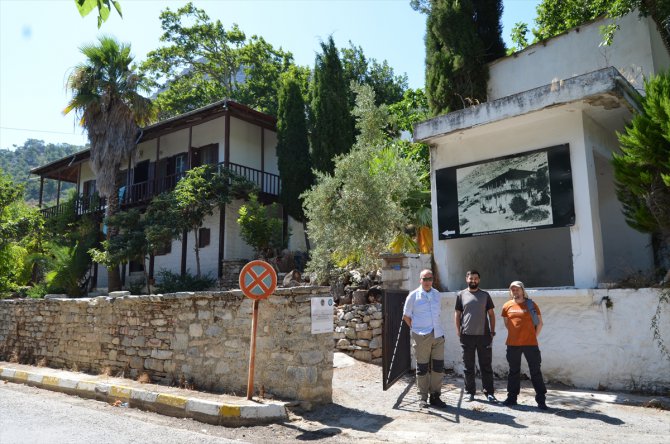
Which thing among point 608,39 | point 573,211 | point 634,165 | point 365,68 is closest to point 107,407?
point 573,211

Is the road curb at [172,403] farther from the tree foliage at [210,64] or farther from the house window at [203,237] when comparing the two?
the tree foliage at [210,64]

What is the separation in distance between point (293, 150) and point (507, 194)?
11.1m

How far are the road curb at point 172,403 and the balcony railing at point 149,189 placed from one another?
10.5 meters

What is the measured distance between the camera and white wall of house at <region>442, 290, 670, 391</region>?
22.4ft

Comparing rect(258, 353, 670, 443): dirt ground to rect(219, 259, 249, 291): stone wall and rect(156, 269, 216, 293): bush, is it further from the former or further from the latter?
rect(219, 259, 249, 291): stone wall

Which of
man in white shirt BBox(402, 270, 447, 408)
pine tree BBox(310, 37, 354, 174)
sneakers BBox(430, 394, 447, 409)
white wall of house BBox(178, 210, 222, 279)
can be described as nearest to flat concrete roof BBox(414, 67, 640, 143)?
man in white shirt BBox(402, 270, 447, 408)

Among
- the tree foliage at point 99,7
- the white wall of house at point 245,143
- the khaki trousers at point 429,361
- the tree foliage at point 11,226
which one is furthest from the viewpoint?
the white wall of house at point 245,143

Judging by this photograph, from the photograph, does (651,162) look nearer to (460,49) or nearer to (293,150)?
(460,49)

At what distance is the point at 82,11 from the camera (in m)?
3.74

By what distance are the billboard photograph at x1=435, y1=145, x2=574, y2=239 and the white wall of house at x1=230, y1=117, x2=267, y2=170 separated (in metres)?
12.1

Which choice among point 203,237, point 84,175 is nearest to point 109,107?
point 203,237

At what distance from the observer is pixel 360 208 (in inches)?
426

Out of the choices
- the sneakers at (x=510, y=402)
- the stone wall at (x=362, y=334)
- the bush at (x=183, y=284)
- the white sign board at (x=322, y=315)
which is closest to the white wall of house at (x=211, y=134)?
the bush at (x=183, y=284)

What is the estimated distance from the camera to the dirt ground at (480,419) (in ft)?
16.7
